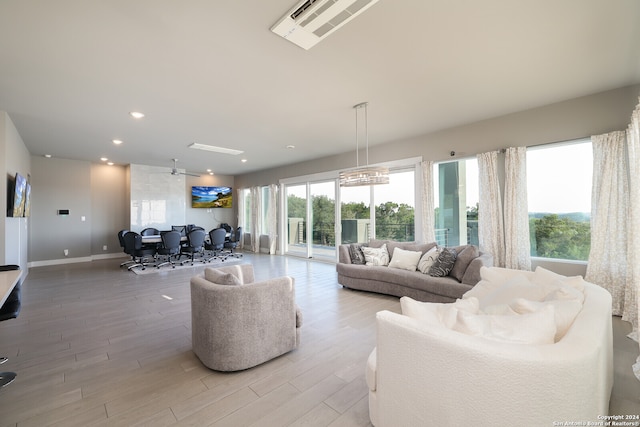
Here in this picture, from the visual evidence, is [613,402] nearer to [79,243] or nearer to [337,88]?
[337,88]

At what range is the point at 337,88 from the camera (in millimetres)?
3457

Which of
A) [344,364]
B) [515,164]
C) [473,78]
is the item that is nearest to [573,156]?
[515,164]

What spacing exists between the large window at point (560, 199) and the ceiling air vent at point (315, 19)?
3.86 metres

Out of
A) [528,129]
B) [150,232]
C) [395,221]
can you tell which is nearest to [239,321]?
[395,221]

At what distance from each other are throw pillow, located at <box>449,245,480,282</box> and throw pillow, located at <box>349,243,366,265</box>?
1.55 metres

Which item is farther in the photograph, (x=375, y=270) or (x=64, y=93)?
(x=375, y=270)

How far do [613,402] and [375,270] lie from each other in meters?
2.92

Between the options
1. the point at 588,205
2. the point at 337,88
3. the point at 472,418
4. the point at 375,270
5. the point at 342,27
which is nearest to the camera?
the point at 472,418

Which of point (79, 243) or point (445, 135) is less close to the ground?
point (445, 135)

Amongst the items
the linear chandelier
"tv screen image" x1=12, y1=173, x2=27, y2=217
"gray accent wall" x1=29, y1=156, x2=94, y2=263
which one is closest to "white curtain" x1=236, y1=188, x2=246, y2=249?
"gray accent wall" x1=29, y1=156, x2=94, y2=263

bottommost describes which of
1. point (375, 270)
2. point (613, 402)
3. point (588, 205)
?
point (613, 402)

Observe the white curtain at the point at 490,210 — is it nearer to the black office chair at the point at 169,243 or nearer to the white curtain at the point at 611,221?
the white curtain at the point at 611,221

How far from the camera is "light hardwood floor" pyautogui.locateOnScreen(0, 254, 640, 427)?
1.85 m

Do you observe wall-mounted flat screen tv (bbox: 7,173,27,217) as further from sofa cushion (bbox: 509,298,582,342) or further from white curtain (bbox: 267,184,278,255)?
sofa cushion (bbox: 509,298,582,342)
